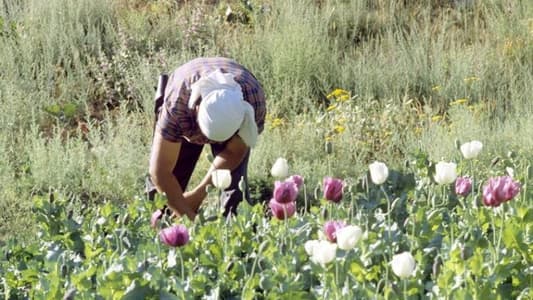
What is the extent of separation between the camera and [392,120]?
620 centimetres

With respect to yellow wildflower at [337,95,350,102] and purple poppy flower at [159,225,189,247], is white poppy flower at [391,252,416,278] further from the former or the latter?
yellow wildflower at [337,95,350,102]

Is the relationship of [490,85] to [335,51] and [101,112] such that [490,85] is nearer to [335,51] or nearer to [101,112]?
[335,51]

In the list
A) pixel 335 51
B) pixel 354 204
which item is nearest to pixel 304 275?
pixel 354 204

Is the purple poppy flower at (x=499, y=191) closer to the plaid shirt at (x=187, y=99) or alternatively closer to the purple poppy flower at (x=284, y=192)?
the purple poppy flower at (x=284, y=192)

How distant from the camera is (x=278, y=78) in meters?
6.71

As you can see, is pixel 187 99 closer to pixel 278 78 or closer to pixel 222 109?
pixel 222 109

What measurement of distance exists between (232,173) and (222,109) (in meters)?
0.70

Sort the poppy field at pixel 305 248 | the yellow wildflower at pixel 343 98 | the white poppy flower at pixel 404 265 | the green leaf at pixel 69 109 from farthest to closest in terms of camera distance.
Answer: the green leaf at pixel 69 109
the yellow wildflower at pixel 343 98
the poppy field at pixel 305 248
the white poppy flower at pixel 404 265

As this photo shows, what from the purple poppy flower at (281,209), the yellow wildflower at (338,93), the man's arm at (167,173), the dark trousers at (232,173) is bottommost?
the yellow wildflower at (338,93)

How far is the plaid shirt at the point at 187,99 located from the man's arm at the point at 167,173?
0.13ft

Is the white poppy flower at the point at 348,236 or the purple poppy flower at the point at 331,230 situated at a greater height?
the white poppy flower at the point at 348,236

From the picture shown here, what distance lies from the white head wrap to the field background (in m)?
1.34

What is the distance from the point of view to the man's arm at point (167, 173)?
4.25 meters

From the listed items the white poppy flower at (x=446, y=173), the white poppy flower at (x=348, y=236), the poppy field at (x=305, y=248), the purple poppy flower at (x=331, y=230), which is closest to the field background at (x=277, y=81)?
the poppy field at (x=305, y=248)
